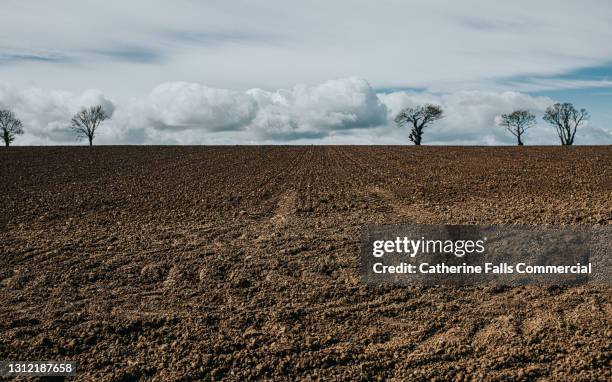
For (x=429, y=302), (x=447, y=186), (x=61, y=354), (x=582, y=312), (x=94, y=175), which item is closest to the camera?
(x=61, y=354)

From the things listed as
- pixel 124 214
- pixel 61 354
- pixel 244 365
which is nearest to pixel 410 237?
pixel 244 365

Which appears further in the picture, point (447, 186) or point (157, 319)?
point (447, 186)

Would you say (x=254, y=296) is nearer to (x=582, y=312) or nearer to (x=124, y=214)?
(x=582, y=312)

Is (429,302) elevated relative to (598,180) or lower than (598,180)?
lower

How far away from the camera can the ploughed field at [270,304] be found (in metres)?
5.14

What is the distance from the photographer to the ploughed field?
5137 millimetres

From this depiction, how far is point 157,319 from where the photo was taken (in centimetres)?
625

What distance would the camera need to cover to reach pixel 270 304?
6734 millimetres

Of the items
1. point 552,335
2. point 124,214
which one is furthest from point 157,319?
point 124,214

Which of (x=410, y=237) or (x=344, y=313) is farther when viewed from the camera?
(x=410, y=237)

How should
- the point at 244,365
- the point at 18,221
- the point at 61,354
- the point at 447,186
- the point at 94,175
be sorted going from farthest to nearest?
1. the point at 94,175
2. the point at 447,186
3. the point at 18,221
4. the point at 61,354
5. the point at 244,365

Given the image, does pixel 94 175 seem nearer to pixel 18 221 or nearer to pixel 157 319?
pixel 18 221

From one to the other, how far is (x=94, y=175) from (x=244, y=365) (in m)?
22.6

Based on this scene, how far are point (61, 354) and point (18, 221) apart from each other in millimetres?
8990
